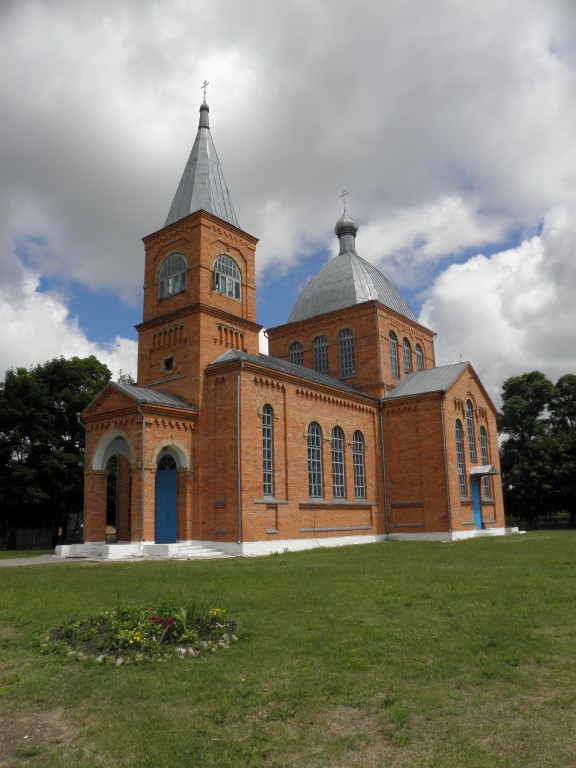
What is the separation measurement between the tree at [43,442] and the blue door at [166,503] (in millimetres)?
12044

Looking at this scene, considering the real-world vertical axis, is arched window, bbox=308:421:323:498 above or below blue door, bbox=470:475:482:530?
above

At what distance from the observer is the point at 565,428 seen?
149 ft

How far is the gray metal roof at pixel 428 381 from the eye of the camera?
29.7m

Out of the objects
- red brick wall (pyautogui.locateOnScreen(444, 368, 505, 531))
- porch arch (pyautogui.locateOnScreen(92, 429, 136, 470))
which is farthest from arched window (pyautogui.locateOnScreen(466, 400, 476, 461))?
porch arch (pyautogui.locateOnScreen(92, 429, 136, 470))

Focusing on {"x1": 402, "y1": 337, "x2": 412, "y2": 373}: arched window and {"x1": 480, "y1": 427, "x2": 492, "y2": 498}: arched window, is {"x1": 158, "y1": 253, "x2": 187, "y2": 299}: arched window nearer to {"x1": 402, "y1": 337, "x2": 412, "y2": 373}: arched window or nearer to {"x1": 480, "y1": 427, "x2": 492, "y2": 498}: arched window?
{"x1": 402, "y1": 337, "x2": 412, "y2": 373}: arched window

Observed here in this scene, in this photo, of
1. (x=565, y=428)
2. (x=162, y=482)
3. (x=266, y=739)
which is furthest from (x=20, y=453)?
(x=565, y=428)

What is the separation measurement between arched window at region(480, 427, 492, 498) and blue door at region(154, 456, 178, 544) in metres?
18.0

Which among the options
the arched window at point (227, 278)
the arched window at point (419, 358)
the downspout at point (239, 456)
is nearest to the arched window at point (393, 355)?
the arched window at point (419, 358)

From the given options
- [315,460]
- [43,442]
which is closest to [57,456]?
[43,442]

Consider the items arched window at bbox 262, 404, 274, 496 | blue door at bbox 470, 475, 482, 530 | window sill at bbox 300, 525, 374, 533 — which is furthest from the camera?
blue door at bbox 470, 475, 482, 530

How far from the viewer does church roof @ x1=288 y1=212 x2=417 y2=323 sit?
111 ft

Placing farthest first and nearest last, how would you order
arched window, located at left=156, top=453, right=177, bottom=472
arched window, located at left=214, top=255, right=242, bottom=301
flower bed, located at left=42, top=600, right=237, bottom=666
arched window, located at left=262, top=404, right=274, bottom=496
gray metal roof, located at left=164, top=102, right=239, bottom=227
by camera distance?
gray metal roof, located at left=164, top=102, right=239, bottom=227
arched window, located at left=214, top=255, right=242, bottom=301
arched window, located at left=262, top=404, right=274, bottom=496
arched window, located at left=156, top=453, right=177, bottom=472
flower bed, located at left=42, top=600, right=237, bottom=666

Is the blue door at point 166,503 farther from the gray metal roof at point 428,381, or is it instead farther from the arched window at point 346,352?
the arched window at point 346,352

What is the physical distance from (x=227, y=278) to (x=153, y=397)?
6.47m
